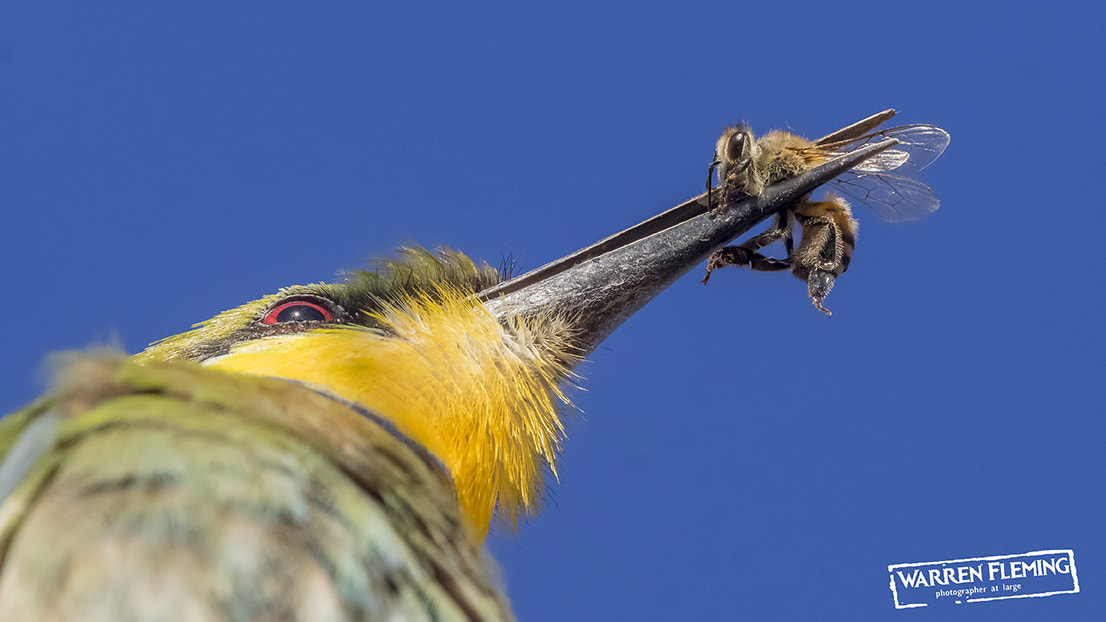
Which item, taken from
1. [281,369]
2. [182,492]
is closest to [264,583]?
[182,492]

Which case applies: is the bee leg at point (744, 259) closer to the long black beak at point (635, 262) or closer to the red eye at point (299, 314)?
the long black beak at point (635, 262)

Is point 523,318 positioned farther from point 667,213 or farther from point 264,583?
point 264,583

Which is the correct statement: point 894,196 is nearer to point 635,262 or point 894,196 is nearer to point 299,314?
point 635,262

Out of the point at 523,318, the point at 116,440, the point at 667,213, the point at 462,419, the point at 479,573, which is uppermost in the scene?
the point at 667,213

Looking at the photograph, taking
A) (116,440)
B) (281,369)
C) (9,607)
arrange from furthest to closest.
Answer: (281,369)
(116,440)
(9,607)

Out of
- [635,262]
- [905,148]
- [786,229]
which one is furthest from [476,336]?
[905,148]

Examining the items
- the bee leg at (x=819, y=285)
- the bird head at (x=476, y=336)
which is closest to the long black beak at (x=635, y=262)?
the bird head at (x=476, y=336)

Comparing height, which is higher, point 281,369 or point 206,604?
point 281,369

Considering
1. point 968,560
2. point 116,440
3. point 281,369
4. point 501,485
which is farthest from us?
point 968,560
